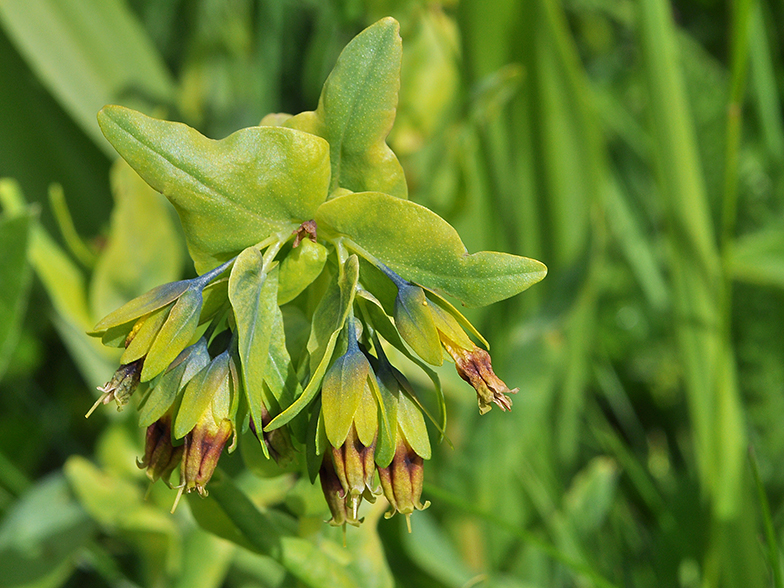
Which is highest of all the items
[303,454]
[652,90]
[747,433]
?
[303,454]

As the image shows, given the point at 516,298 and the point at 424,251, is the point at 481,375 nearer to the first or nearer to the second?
the point at 424,251

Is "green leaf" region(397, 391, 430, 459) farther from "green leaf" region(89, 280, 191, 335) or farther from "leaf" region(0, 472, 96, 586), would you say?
"leaf" region(0, 472, 96, 586)

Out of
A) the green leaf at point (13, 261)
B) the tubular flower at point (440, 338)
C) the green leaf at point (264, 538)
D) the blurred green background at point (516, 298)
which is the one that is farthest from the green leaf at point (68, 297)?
the tubular flower at point (440, 338)

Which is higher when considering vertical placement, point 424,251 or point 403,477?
point 424,251

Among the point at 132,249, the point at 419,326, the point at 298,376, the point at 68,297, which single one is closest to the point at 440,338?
the point at 419,326

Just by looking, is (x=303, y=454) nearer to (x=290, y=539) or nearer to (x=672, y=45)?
(x=290, y=539)

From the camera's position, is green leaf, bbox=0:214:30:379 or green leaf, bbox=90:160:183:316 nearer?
green leaf, bbox=0:214:30:379

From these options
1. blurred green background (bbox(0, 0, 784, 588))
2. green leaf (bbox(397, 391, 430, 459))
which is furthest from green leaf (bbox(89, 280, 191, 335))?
blurred green background (bbox(0, 0, 784, 588))

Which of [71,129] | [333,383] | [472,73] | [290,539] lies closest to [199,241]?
[333,383]
